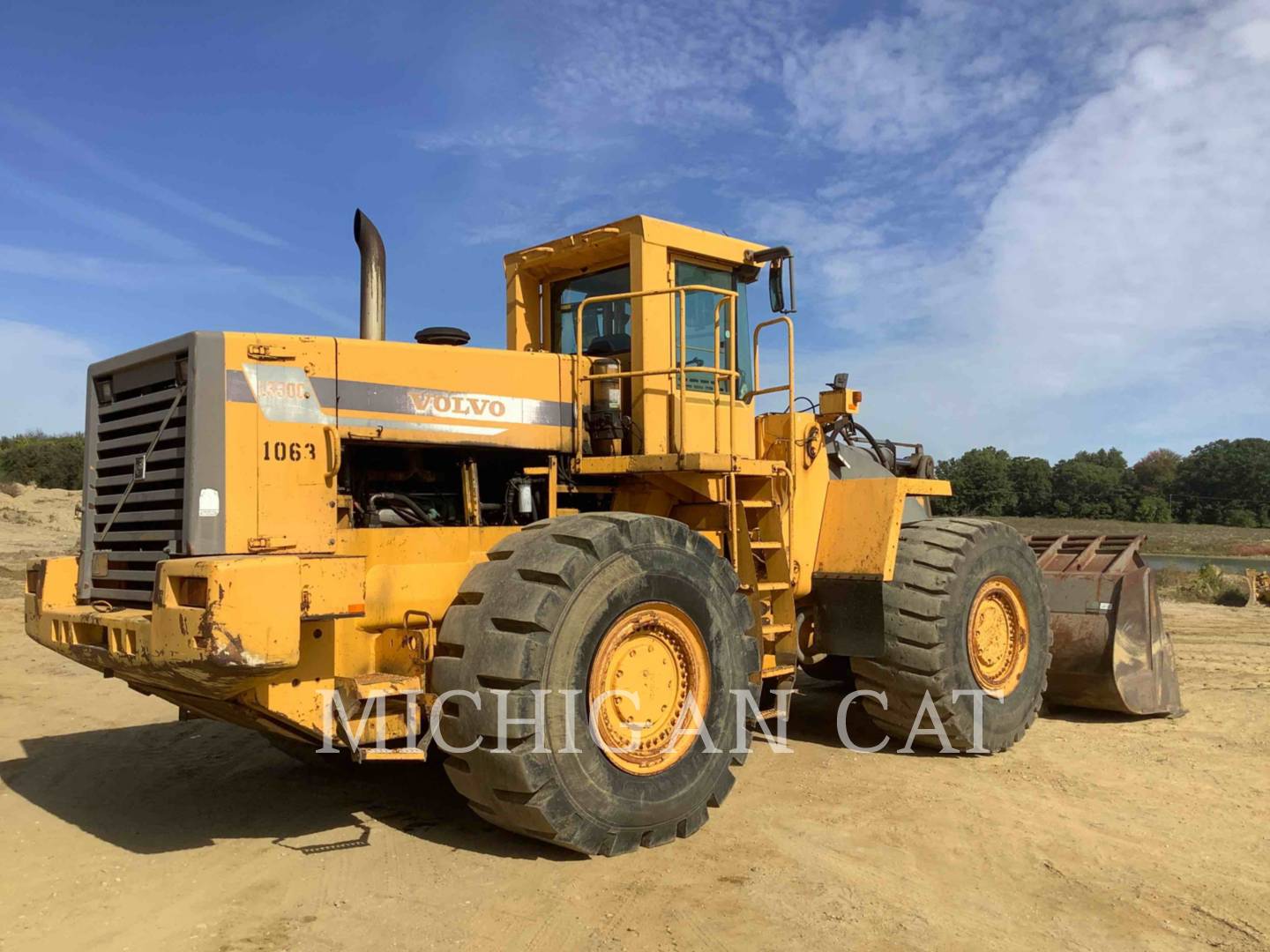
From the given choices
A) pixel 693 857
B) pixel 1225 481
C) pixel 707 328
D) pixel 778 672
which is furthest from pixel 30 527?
pixel 1225 481

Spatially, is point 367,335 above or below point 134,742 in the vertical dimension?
above

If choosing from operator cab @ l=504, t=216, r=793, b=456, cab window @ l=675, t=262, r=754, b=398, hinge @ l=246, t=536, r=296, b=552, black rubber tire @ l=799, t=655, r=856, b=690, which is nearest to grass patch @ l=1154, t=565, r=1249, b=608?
black rubber tire @ l=799, t=655, r=856, b=690

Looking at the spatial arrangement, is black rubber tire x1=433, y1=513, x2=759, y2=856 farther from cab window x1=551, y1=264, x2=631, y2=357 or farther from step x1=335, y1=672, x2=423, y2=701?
cab window x1=551, y1=264, x2=631, y2=357

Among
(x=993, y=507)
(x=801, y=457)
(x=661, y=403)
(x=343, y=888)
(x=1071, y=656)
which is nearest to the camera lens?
(x=343, y=888)

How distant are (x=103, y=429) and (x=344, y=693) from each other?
2.22 m

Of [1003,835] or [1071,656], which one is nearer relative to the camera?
[1003,835]

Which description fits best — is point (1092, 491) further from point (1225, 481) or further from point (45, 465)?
point (45, 465)

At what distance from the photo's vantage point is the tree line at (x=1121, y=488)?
5200 centimetres

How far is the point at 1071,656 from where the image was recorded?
8.64m

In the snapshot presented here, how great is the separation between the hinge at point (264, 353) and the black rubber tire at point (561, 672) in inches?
59.6

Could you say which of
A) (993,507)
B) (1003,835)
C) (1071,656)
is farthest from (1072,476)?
(1003,835)

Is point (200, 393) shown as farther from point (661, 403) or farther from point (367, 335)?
point (661, 403)

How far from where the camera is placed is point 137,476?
525 cm

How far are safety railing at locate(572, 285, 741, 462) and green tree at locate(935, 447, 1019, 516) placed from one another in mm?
43751
